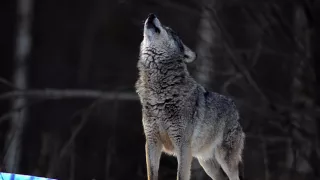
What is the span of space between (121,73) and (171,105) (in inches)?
262

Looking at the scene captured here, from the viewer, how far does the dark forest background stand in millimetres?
8852

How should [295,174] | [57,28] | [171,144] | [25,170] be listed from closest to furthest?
[171,144]
[295,174]
[25,170]
[57,28]

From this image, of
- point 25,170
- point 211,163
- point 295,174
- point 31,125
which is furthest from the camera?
point 31,125

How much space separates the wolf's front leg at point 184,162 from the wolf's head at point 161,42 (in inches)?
28.9

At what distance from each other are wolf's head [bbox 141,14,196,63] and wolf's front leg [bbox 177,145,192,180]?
28.9 inches

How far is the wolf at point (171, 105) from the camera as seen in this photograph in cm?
537

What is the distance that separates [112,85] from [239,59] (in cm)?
342

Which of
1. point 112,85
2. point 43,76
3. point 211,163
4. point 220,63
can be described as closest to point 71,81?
point 43,76

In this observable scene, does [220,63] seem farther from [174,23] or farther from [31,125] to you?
[31,125]

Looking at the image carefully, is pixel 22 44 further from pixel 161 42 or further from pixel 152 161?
pixel 152 161

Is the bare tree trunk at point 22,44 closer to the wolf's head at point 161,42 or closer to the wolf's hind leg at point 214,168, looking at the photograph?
the wolf's hind leg at point 214,168

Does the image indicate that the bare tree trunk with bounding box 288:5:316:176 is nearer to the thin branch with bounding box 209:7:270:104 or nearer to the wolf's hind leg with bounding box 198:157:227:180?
the thin branch with bounding box 209:7:270:104

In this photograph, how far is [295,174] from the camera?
8391mm

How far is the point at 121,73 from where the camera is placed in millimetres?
12047
